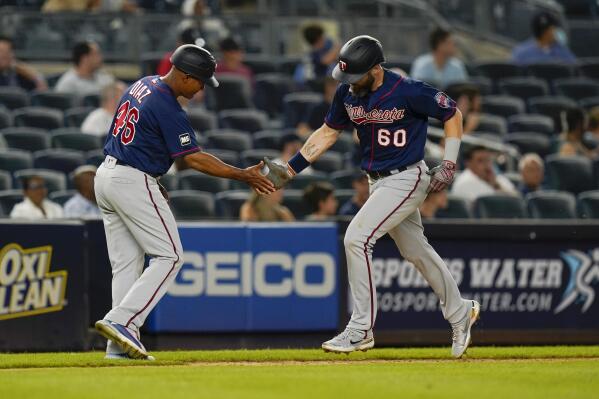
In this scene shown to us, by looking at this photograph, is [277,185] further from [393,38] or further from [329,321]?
[393,38]

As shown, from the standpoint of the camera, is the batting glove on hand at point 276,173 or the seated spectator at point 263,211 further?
the seated spectator at point 263,211

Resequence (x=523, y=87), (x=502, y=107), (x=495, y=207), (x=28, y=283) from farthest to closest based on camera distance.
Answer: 1. (x=523, y=87)
2. (x=502, y=107)
3. (x=495, y=207)
4. (x=28, y=283)

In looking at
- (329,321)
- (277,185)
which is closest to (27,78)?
(329,321)

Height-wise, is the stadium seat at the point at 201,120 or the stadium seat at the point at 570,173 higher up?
the stadium seat at the point at 201,120

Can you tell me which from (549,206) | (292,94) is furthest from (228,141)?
(549,206)

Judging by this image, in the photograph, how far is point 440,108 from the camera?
9086 mm

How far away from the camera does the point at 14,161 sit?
14.1 metres

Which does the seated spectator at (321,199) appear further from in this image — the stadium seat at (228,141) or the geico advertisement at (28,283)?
the geico advertisement at (28,283)

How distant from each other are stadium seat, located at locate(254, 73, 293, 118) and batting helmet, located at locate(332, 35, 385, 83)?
306 inches

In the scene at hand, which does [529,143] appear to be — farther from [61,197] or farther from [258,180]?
[258,180]

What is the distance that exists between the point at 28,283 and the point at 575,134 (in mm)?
6972

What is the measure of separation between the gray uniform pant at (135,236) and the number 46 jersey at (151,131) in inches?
3.6

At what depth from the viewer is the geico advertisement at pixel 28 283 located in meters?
11.5

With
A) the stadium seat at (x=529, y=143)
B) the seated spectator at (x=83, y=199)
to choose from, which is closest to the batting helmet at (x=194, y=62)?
the seated spectator at (x=83, y=199)
